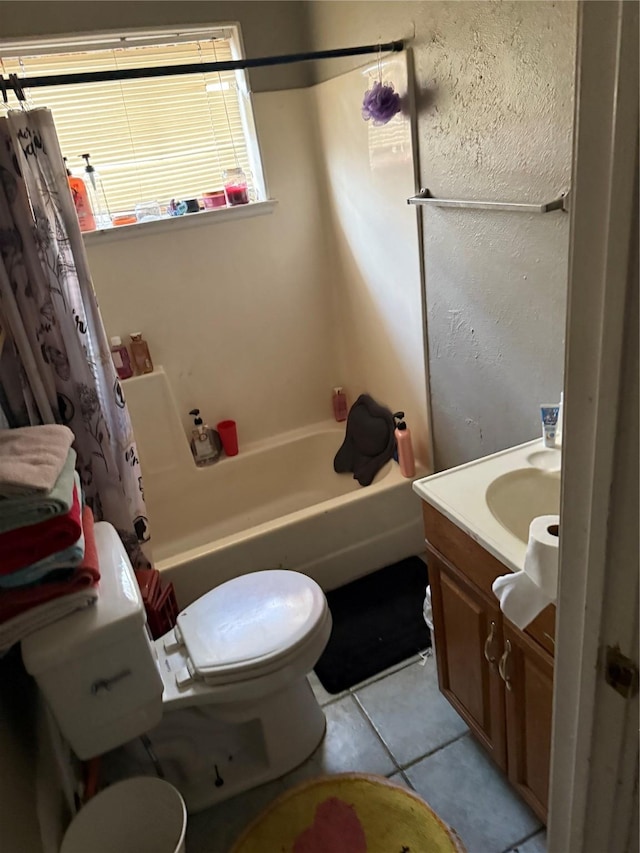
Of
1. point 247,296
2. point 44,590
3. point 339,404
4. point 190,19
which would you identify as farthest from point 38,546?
point 190,19

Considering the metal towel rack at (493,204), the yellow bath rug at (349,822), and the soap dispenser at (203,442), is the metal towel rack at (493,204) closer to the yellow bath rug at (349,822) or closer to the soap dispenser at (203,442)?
the soap dispenser at (203,442)

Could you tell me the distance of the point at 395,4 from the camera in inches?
76.0

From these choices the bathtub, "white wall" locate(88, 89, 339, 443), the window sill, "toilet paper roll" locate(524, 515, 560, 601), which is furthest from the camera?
"white wall" locate(88, 89, 339, 443)

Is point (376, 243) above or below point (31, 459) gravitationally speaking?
above

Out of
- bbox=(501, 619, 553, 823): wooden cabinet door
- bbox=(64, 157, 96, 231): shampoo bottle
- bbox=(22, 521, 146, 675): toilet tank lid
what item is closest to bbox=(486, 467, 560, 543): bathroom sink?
bbox=(501, 619, 553, 823): wooden cabinet door

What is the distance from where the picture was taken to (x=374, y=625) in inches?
88.1

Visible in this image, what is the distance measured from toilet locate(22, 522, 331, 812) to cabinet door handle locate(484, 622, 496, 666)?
0.43 metres

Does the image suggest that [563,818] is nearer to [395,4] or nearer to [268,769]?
[268,769]

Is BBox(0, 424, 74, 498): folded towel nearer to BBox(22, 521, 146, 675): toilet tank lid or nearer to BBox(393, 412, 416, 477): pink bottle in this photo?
BBox(22, 521, 146, 675): toilet tank lid

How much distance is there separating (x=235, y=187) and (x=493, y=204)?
123 centimetres

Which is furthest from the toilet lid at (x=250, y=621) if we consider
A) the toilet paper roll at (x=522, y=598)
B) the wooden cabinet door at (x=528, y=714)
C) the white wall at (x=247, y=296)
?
the white wall at (x=247, y=296)

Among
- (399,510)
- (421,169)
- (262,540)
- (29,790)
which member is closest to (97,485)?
(262,540)

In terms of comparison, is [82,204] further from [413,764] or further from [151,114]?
[413,764]

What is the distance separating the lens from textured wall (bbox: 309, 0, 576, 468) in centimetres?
151
